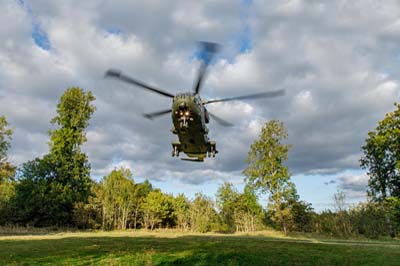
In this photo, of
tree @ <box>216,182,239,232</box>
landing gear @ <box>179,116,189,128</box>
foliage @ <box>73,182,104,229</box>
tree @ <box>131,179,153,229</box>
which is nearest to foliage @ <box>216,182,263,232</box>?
tree @ <box>216,182,239,232</box>

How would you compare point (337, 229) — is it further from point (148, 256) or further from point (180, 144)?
point (148, 256)

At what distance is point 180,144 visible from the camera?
1812 cm

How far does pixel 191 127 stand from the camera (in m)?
15.7

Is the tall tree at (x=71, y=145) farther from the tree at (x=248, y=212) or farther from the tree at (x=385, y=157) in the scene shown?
the tree at (x=385, y=157)

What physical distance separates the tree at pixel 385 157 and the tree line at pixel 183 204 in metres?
0.11

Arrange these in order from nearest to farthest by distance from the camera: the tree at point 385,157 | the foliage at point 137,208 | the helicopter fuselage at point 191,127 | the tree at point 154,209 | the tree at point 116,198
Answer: the helicopter fuselage at point 191,127, the tree at point 385,157, the tree at point 116,198, the tree at point 154,209, the foliage at point 137,208

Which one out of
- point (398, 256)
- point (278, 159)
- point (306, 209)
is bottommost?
point (398, 256)

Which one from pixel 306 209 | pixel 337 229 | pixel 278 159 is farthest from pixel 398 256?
pixel 278 159

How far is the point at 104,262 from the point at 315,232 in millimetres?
32970

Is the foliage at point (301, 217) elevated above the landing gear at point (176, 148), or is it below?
below

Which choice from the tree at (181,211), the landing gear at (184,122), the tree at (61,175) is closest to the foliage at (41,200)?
the tree at (61,175)

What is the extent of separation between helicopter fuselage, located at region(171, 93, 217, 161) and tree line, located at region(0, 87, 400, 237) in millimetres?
25339

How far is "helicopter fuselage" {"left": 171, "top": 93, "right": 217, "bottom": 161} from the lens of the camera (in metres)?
14.5

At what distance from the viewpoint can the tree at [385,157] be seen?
37844 millimetres
